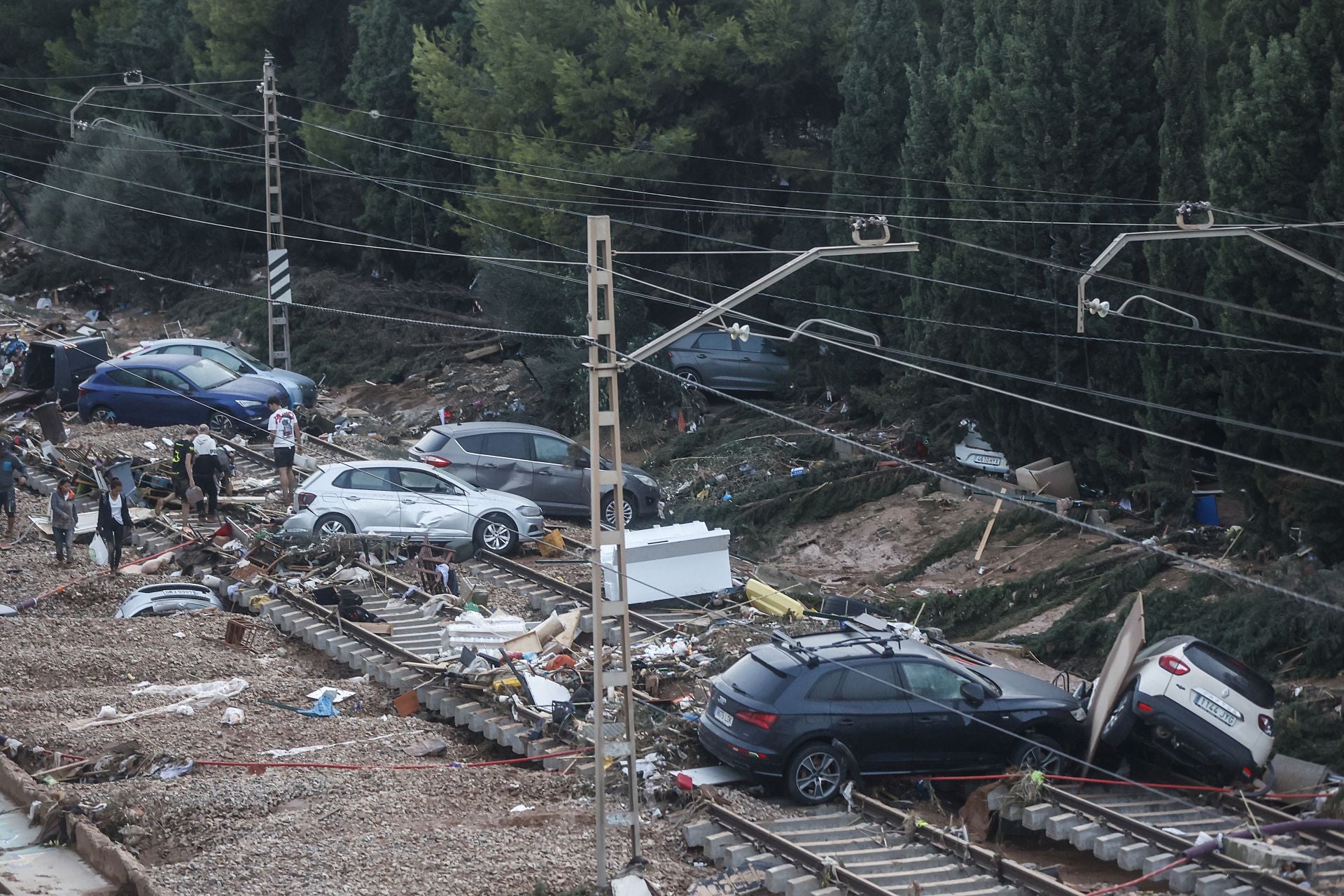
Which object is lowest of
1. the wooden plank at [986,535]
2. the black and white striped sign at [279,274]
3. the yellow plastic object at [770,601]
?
the wooden plank at [986,535]

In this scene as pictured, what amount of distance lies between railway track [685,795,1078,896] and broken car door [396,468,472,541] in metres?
9.86

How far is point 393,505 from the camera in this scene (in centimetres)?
2109

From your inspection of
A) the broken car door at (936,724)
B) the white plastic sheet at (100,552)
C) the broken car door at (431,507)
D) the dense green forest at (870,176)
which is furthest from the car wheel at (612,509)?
the broken car door at (936,724)

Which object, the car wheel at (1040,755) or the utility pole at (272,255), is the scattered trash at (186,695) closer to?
the car wheel at (1040,755)

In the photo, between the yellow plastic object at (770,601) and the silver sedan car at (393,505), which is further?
the silver sedan car at (393,505)

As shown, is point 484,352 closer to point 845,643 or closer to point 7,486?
point 7,486

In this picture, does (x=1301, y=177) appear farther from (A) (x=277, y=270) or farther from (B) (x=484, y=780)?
(A) (x=277, y=270)

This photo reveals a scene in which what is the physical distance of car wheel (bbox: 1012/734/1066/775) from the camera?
530 inches

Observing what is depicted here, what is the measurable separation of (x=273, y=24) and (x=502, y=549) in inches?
1402

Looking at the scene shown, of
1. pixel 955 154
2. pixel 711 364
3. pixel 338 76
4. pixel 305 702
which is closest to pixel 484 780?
pixel 305 702

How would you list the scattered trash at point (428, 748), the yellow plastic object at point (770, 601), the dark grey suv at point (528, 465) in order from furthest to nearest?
the dark grey suv at point (528, 465)
the yellow plastic object at point (770, 601)
the scattered trash at point (428, 748)

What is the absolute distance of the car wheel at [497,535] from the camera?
71.1ft

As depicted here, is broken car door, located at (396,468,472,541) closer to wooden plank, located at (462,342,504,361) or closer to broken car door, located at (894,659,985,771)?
broken car door, located at (894,659,985,771)

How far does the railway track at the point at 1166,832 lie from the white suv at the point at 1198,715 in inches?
16.2
